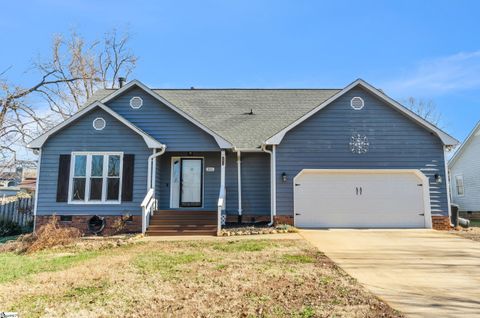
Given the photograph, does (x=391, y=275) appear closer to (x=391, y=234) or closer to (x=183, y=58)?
(x=391, y=234)

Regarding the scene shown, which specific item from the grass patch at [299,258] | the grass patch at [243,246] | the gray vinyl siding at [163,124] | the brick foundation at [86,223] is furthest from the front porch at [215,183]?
the grass patch at [299,258]

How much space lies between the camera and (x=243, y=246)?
29.5ft

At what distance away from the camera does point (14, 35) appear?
17281 mm

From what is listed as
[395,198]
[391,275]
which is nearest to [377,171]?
[395,198]

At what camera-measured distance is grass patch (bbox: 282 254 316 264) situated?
7.14 m

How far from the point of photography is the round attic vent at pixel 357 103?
13.2m

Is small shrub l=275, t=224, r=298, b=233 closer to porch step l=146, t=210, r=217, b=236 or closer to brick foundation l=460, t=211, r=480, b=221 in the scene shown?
porch step l=146, t=210, r=217, b=236

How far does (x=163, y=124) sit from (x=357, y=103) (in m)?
7.50

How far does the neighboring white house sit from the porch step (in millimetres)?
17128

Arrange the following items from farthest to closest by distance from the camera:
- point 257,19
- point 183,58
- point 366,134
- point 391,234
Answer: point 183,58, point 366,134, point 257,19, point 391,234

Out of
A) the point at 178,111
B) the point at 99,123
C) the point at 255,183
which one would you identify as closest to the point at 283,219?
the point at 255,183

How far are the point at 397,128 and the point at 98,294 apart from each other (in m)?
11.8

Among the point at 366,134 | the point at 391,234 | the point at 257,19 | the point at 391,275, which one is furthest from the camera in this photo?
the point at 366,134

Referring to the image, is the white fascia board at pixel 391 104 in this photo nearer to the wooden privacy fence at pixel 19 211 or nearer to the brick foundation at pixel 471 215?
the wooden privacy fence at pixel 19 211
